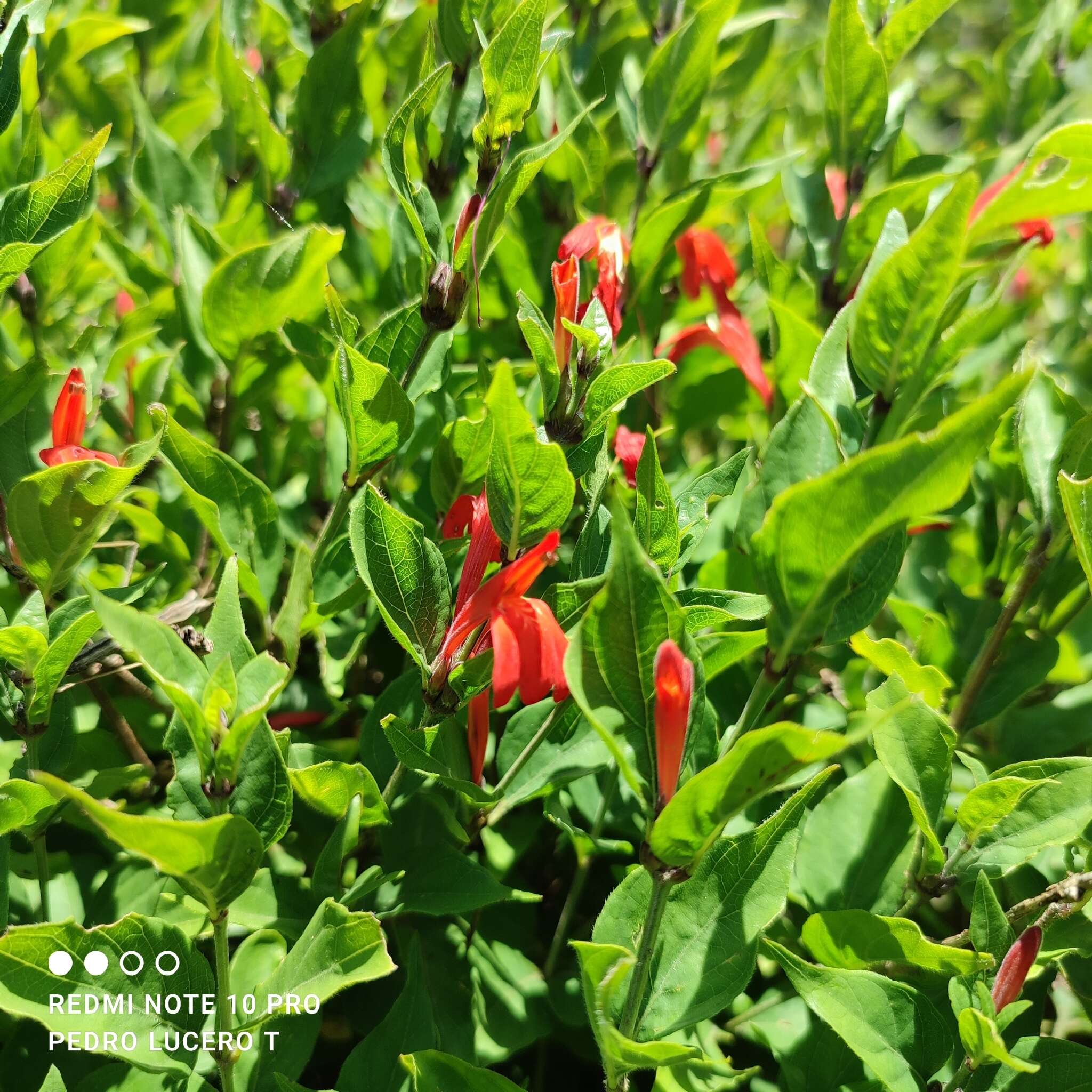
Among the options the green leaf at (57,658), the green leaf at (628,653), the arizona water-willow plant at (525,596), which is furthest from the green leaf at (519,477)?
the green leaf at (57,658)

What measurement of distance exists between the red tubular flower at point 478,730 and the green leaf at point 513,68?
48 centimetres

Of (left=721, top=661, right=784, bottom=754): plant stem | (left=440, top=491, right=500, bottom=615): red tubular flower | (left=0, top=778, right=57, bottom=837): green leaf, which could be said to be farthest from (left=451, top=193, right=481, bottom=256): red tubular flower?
(left=0, top=778, right=57, bottom=837): green leaf

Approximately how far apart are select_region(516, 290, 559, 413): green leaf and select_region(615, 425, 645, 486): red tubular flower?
139 mm

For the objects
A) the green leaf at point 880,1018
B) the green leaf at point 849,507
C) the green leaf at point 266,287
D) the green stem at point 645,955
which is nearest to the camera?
the green leaf at point 849,507

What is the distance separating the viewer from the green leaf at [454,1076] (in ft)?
2.36

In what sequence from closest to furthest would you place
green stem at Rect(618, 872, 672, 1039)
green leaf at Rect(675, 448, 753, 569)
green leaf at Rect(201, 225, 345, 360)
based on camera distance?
green stem at Rect(618, 872, 672, 1039) → green leaf at Rect(675, 448, 753, 569) → green leaf at Rect(201, 225, 345, 360)

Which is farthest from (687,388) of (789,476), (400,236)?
(789,476)

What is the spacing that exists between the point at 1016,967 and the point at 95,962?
Result: 67cm

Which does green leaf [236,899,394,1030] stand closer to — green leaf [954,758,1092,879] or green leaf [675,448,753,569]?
green leaf [675,448,753,569]

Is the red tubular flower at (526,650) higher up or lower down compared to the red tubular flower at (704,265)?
lower down

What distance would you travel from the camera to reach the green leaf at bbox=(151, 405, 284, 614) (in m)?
0.88

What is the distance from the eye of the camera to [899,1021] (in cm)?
76

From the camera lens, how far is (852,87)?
42.4 inches

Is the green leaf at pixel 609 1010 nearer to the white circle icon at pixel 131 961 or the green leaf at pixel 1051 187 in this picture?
the white circle icon at pixel 131 961
